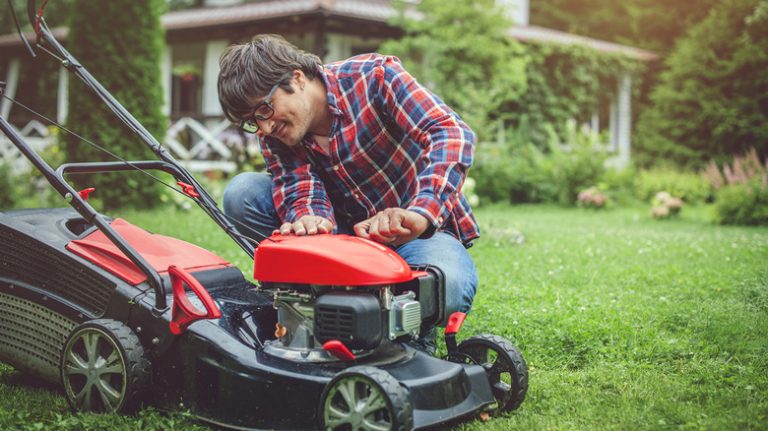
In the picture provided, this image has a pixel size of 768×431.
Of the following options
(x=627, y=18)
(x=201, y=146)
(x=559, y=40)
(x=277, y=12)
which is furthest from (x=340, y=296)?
(x=627, y=18)

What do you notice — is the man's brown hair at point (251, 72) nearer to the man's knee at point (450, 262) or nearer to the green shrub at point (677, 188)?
the man's knee at point (450, 262)

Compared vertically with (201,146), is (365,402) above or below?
below

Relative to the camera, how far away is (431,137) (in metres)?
2.55

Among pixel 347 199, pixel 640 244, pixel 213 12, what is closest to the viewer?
pixel 347 199

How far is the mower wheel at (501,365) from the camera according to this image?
241 cm

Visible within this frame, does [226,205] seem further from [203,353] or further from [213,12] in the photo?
[213,12]

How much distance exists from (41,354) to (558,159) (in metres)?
9.61

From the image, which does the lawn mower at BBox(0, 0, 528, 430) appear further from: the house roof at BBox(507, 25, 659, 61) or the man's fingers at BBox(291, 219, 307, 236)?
the house roof at BBox(507, 25, 659, 61)

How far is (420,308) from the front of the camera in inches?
90.4

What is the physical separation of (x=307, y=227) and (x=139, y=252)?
628mm

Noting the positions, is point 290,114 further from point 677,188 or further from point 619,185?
point 677,188

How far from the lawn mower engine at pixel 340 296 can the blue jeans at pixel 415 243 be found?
14 centimetres

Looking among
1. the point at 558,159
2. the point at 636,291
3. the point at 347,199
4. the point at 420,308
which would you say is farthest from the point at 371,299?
the point at 558,159

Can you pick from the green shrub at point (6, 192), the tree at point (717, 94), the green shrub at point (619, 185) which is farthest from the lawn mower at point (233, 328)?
the tree at point (717, 94)
